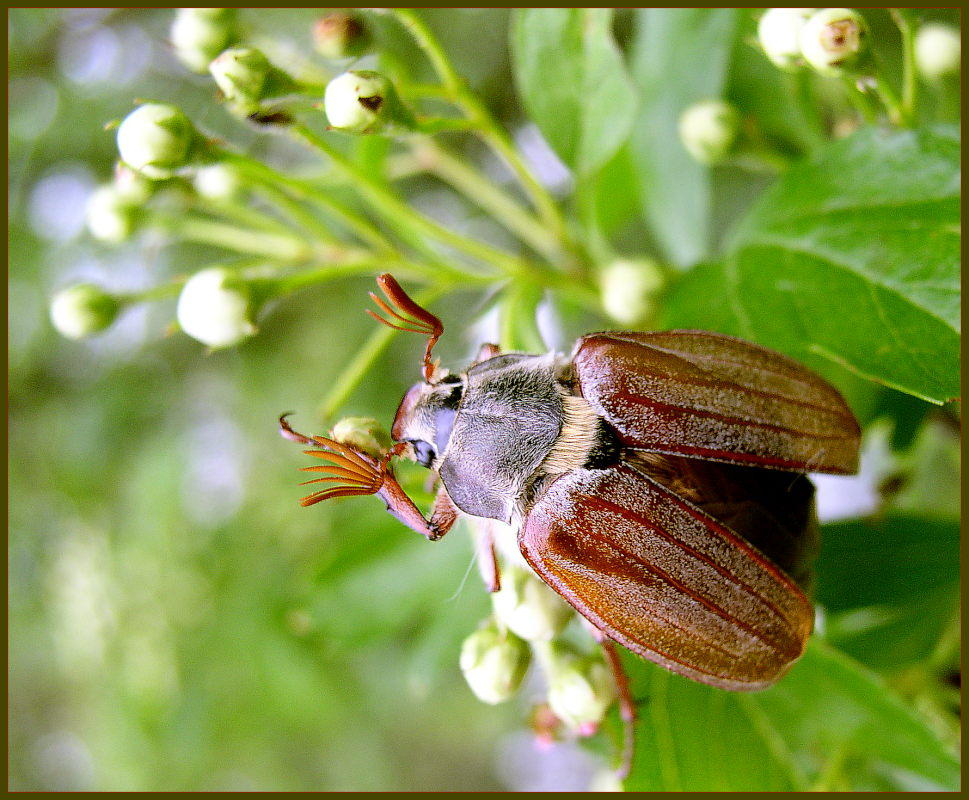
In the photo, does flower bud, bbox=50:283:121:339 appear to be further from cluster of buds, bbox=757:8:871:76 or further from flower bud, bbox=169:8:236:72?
cluster of buds, bbox=757:8:871:76

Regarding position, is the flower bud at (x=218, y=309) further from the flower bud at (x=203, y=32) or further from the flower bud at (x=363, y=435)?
the flower bud at (x=203, y=32)

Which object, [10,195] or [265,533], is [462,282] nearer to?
[265,533]

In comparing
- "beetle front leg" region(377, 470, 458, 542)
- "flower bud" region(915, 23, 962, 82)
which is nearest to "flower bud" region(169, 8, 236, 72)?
"beetle front leg" region(377, 470, 458, 542)

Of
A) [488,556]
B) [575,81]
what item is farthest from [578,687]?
[575,81]

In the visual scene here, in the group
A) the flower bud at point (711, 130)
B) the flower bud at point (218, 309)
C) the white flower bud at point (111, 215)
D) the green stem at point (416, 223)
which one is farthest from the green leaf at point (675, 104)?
the white flower bud at point (111, 215)

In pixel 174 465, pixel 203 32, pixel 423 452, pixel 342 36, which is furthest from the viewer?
pixel 174 465

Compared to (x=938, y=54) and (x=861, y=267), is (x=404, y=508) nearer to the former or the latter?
(x=861, y=267)

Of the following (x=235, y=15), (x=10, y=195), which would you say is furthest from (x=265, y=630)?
(x=235, y=15)
